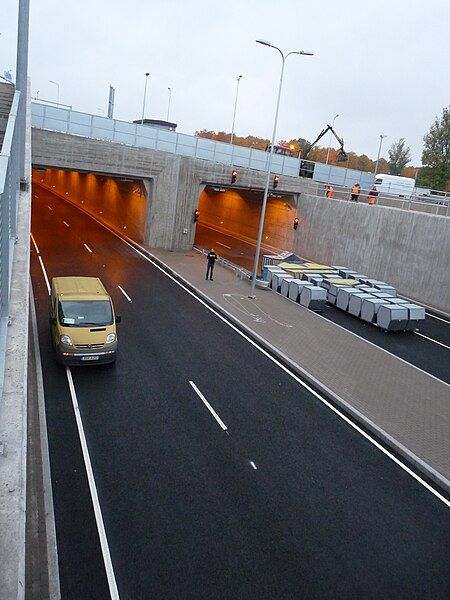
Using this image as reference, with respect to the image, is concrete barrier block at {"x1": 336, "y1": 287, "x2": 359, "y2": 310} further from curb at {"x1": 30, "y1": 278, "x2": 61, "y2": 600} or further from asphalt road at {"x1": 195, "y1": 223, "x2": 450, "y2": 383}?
curb at {"x1": 30, "y1": 278, "x2": 61, "y2": 600}

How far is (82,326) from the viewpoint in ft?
42.2


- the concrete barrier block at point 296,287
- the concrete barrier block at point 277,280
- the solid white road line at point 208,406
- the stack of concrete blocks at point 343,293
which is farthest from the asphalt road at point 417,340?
the solid white road line at point 208,406

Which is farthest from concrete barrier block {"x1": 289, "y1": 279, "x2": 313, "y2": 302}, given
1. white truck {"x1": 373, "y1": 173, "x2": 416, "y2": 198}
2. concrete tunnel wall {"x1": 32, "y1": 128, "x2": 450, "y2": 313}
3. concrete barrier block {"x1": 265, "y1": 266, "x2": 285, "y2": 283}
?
white truck {"x1": 373, "y1": 173, "x2": 416, "y2": 198}

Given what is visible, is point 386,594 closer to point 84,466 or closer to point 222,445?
point 222,445

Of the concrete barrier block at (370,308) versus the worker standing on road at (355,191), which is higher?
the worker standing on road at (355,191)

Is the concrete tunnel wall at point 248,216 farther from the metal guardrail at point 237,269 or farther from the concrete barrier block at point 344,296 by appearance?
the concrete barrier block at point 344,296

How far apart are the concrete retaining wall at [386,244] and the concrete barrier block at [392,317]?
5818mm

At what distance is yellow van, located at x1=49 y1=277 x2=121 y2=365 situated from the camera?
41.1 feet

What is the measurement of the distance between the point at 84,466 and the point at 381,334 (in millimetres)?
14587

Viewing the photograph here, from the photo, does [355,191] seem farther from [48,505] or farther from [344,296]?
[48,505]

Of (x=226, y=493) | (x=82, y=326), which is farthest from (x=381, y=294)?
(x=226, y=493)

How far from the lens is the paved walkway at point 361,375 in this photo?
36.4ft

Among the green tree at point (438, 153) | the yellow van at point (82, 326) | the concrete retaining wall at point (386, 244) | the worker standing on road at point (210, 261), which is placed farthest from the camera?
the green tree at point (438, 153)

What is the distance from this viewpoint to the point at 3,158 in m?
4.36
